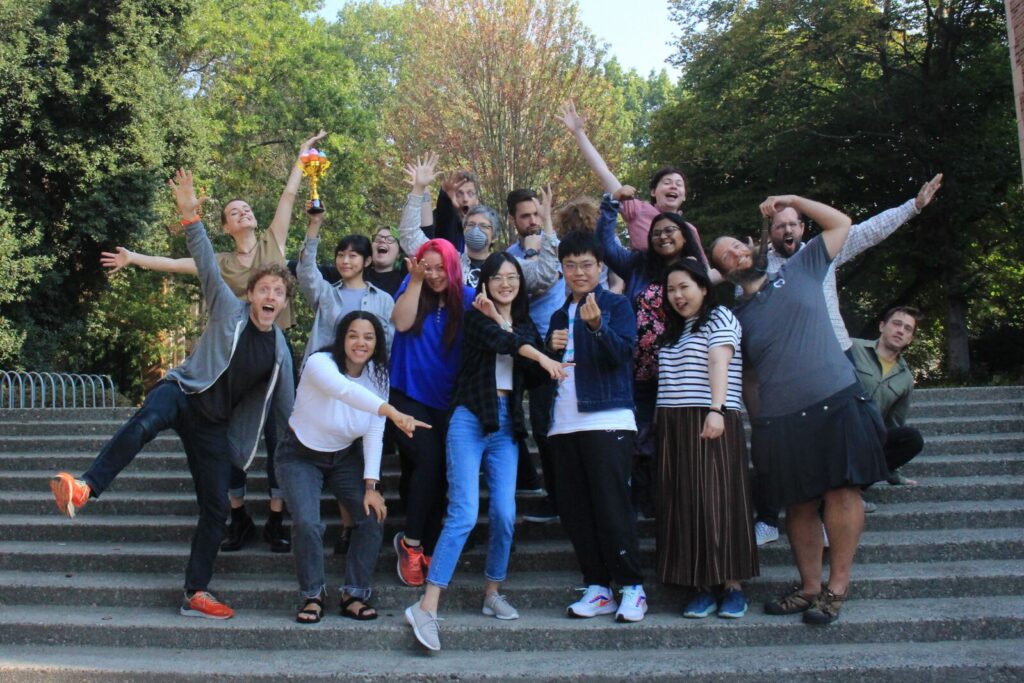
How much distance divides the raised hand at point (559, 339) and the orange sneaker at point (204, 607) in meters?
2.37

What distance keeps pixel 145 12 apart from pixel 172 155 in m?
3.03

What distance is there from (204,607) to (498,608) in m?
1.66

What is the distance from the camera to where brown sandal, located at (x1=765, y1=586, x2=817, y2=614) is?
474 cm

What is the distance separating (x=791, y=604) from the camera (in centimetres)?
475

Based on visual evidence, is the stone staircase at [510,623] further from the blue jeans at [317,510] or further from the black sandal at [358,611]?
the blue jeans at [317,510]

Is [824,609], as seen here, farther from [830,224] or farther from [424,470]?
[424,470]

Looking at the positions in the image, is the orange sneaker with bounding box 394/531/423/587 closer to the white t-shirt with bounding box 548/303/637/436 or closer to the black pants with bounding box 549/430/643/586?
the black pants with bounding box 549/430/643/586

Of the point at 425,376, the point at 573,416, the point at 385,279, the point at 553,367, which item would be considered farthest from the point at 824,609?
the point at 385,279

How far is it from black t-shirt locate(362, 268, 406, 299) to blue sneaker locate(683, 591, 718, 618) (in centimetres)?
303

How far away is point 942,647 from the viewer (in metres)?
4.51

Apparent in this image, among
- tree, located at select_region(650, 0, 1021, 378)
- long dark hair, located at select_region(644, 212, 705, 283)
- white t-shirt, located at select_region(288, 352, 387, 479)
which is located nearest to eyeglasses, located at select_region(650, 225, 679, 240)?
long dark hair, located at select_region(644, 212, 705, 283)

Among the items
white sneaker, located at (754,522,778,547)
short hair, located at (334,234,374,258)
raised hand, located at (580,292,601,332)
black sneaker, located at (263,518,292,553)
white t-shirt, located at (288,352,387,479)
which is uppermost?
short hair, located at (334,234,374,258)

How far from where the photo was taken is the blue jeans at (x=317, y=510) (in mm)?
4828

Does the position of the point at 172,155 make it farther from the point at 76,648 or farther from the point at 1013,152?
the point at 1013,152
